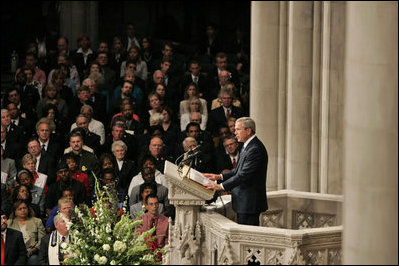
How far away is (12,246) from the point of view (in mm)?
16531

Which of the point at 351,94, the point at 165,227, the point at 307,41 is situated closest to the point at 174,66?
the point at 307,41

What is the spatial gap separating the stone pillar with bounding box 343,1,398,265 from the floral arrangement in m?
4.30

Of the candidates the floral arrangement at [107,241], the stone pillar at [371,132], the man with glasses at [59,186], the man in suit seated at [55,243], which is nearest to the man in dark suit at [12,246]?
the man in suit seated at [55,243]

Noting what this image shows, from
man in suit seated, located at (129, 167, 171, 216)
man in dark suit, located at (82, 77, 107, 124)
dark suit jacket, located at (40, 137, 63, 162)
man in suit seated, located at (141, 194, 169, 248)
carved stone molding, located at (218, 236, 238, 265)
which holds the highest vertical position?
man in dark suit, located at (82, 77, 107, 124)

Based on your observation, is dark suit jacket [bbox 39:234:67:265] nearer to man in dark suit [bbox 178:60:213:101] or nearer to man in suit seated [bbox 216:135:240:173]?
man in suit seated [bbox 216:135:240:173]

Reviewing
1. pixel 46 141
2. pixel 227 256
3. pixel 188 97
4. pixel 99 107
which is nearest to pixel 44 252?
pixel 227 256

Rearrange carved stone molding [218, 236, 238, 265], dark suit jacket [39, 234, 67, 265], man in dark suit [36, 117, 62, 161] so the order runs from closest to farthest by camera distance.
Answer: carved stone molding [218, 236, 238, 265] < dark suit jacket [39, 234, 67, 265] < man in dark suit [36, 117, 62, 161]

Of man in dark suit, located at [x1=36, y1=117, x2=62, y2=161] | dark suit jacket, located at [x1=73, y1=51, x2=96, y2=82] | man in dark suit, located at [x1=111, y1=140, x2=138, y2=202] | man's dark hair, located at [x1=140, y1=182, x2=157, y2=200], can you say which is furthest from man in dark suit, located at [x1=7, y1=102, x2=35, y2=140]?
man's dark hair, located at [x1=140, y1=182, x2=157, y2=200]

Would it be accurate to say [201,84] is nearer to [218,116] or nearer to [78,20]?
[218,116]

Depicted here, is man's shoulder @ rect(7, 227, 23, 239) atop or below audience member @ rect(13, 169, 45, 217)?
below

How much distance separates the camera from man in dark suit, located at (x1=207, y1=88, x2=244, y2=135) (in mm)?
22031

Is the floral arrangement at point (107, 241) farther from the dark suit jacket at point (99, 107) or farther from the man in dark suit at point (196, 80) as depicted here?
the man in dark suit at point (196, 80)

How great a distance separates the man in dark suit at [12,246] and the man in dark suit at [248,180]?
3.16 meters

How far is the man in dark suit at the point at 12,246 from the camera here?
1648 centimetres
